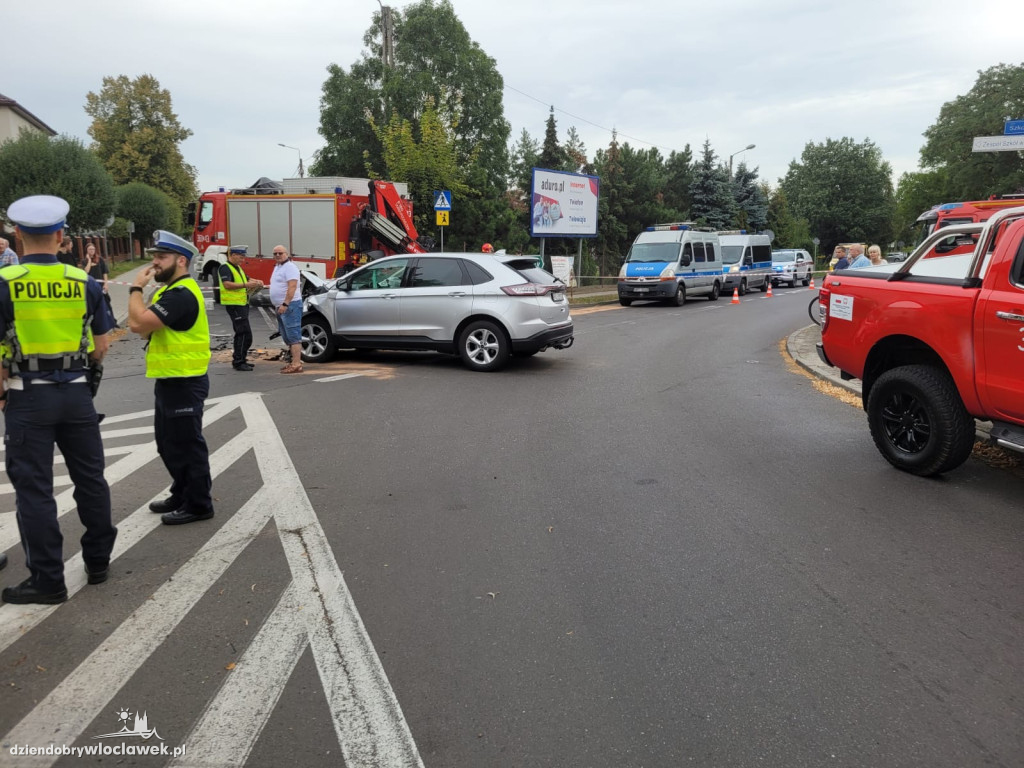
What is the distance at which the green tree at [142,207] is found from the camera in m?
50.1

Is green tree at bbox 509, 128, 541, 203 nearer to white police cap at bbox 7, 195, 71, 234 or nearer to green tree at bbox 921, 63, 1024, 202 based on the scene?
green tree at bbox 921, 63, 1024, 202

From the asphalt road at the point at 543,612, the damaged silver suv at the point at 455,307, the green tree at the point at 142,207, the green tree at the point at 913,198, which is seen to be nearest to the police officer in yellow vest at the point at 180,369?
→ the asphalt road at the point at 543,612

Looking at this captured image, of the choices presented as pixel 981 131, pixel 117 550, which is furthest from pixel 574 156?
pixel 117 550

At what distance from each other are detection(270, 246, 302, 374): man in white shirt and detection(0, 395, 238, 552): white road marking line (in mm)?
2565

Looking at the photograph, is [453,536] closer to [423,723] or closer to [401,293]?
[423,723]

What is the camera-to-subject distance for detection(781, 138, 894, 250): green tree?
258 ft

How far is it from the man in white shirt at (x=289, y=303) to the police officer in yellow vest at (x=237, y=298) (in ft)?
1.49

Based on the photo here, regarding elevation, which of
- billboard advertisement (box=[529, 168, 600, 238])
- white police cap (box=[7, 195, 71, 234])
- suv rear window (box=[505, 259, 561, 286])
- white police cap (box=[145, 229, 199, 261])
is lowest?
suv rear window (box=[505, 259, 561, 286])

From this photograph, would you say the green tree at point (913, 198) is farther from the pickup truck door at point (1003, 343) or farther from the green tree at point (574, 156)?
the pickup truck door at point (1003, 343)

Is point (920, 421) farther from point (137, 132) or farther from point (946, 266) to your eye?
point (137, 132)

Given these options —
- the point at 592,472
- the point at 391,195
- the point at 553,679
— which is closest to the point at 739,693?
the point at 553,679

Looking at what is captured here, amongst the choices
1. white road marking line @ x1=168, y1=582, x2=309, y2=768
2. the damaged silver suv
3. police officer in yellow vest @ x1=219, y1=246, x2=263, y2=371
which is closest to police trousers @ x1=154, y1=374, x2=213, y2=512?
white road marking line @ x1=168, y1=582, x2=309, y2=768

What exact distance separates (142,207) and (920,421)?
53437 millimetres

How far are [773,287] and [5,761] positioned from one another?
43.4 m
